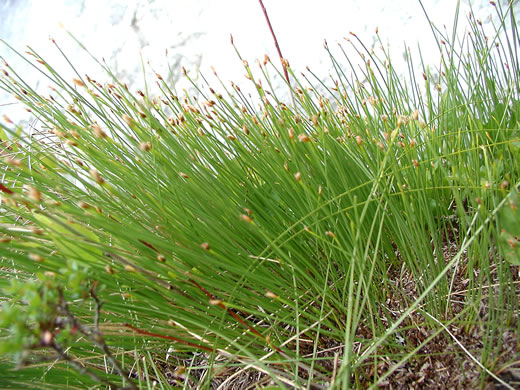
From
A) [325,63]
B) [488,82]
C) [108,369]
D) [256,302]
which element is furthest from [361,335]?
[325,63]

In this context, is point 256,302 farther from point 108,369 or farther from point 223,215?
point 108,369

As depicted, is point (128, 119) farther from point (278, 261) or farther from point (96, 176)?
point (278, 261)

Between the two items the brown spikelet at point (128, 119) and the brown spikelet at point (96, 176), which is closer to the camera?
the brown spikelet at point (96, 176)

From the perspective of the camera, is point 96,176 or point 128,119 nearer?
point 96,176

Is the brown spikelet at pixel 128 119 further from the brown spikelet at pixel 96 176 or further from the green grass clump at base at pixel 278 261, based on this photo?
the brown spikelet at pixel 96 176

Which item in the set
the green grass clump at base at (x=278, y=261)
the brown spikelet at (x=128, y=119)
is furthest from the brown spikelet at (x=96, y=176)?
the brown spikelet at (x=128, y=119)

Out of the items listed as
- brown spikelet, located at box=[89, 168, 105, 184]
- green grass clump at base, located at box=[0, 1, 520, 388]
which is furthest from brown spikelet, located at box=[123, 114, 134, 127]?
brown spikelet, located at box=[89, 168, 105, 184]

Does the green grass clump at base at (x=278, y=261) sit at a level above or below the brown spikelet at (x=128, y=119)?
below

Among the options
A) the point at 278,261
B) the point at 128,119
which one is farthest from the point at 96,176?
the point at 278,261

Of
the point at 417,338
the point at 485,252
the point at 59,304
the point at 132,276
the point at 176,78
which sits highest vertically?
the point at 176,78

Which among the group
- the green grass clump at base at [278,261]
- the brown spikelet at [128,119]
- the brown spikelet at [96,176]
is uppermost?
the brown spikelet at [128,119]

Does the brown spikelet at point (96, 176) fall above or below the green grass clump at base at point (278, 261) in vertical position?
above
